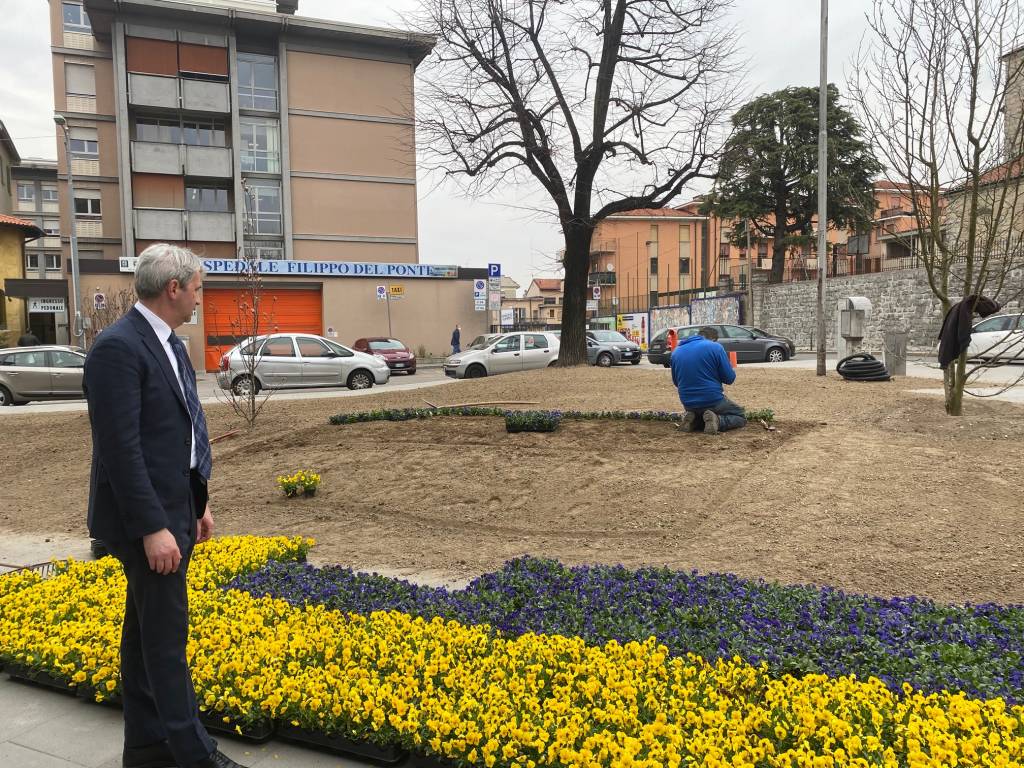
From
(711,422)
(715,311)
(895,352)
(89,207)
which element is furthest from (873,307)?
(89,207)

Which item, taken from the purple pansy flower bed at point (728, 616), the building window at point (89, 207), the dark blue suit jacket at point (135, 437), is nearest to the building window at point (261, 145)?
the building window at point (89, 207)

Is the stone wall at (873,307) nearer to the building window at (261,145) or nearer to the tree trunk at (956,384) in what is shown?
the tree trunk at (956,384)

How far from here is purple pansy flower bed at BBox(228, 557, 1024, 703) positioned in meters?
3.25

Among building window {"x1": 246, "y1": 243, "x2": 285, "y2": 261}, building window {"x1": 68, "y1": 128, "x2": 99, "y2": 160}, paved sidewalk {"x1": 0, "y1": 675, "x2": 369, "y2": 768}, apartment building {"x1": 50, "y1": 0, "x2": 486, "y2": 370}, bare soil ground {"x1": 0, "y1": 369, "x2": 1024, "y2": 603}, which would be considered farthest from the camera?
building window {"x1": 68, "y1": 128, "x2": 99, "y2": 160}

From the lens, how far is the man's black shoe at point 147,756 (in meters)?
2.80

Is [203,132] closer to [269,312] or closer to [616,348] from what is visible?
[269,312]

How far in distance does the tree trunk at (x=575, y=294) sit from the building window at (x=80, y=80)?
1245 inches

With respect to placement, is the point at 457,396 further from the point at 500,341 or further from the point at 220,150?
the point at 220,150

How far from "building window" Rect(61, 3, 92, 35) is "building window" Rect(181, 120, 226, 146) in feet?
22.4

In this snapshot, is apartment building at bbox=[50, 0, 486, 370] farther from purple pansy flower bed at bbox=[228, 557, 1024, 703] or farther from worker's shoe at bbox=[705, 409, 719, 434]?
purple pansy flower bed at bbox=[228, 557, 1024, 703]

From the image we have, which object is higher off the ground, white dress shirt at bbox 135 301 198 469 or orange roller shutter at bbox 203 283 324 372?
orange roller shutter at bbox 203 283 324 372

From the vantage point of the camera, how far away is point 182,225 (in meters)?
36.7

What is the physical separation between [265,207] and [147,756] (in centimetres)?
3827

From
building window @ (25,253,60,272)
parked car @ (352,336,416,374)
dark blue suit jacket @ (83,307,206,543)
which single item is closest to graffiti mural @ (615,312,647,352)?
parked car @ (352,336,416,374)
